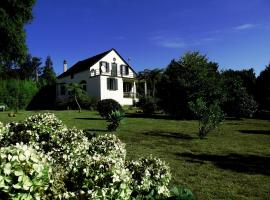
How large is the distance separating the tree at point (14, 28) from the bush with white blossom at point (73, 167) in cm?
2590

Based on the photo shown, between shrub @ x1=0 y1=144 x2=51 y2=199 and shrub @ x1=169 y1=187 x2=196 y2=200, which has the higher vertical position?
shrub @ x1=0 y1=144 x2=51 y2=199

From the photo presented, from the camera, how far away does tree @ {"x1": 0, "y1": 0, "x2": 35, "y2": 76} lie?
3245cm

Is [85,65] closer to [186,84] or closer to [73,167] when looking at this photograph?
[186,84]

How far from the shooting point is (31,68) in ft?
360

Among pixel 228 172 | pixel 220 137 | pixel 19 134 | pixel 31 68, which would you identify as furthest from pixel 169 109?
pixel 31 68

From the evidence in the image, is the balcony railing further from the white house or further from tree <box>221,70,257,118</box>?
tree <box>221,70,257,118</box>

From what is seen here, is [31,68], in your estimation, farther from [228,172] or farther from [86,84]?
[228,172]

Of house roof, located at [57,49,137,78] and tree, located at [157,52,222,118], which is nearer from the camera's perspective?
tree, located at [157,52,222,118]

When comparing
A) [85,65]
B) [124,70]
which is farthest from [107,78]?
[85,65]

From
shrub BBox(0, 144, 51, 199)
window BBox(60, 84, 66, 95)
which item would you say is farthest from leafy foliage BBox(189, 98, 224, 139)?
window BBox(60, 84, 66, 95)

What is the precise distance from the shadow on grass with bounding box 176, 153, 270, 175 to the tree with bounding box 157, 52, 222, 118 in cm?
1853

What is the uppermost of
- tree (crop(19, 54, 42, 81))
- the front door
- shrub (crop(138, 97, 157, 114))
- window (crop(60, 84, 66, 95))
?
tree (crop(19, 54, 42, 81))

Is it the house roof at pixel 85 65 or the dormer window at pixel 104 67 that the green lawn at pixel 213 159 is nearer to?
the dormer window at pixel 104 67

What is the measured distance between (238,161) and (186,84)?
66.8ft
